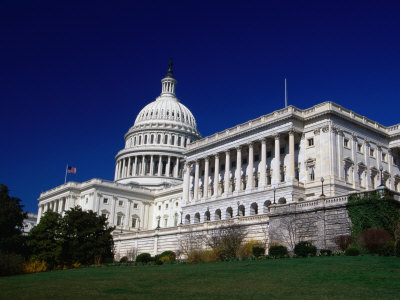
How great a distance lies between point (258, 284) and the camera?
23.6m

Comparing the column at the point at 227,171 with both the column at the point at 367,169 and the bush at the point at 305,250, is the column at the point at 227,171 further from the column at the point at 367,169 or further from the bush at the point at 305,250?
the bush at the point at 305,250

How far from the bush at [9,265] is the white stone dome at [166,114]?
93.1m

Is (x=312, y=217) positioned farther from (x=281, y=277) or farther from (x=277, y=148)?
(x=277, y=148)

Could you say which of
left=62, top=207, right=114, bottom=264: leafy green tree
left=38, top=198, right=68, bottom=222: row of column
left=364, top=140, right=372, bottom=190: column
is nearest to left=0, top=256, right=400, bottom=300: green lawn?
left=62, top=207, right=114, bottom=264: leafy green tree

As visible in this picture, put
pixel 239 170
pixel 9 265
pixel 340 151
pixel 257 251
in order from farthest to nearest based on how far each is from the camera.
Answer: pixel 239 170
pixel 340 151
pixel 9 265
pixel 257 251

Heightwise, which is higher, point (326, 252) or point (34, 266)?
point (326, 252)

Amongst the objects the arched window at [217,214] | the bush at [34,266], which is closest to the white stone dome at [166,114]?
the arched window at [217,214]

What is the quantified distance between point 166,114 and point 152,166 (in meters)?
19.2

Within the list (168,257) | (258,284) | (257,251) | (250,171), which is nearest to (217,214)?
(250,171)

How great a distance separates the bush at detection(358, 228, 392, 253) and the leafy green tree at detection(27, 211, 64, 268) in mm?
32109

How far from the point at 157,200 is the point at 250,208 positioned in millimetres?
45601

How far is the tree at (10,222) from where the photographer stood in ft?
173

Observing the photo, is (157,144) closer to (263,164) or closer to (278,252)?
(263,164)

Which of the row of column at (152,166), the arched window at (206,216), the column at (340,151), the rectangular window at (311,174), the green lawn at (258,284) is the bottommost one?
the green lawn at (258,284)
